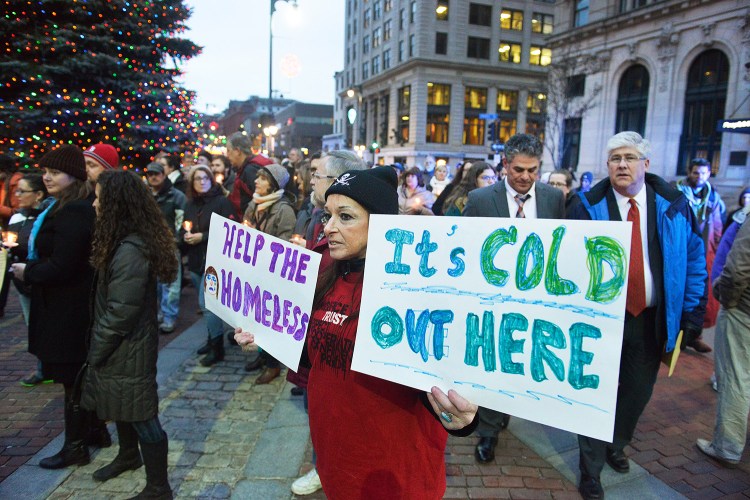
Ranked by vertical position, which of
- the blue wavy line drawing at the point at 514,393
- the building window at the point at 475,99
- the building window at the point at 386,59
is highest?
the building window at the point at 386,59

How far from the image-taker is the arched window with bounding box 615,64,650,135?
27.8m

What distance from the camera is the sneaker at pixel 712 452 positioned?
3670 millimetres

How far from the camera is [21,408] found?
4.35 meters

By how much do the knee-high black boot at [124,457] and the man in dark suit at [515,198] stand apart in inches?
100

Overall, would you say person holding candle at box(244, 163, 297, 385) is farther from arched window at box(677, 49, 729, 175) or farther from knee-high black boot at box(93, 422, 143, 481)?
arched window at box(677, 49, 729, 175)

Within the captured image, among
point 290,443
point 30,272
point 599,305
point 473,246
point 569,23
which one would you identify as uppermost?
point 569,23

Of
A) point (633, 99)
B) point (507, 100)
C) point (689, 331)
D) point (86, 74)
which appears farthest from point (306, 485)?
point (507, 100)

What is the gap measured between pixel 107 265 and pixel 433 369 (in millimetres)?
2278

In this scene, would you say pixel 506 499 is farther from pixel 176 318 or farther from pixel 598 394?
pixel 176 318

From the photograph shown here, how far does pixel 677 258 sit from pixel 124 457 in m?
3.98

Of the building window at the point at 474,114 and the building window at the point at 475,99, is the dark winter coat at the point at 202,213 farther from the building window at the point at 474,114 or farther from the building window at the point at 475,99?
the building window at the point at 475,99

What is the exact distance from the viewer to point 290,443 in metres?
3.94

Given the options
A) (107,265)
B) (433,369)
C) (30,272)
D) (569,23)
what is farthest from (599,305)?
(569,23)

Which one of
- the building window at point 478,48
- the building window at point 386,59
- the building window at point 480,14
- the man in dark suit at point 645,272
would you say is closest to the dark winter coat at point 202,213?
the man in dark suit at point 645,272
